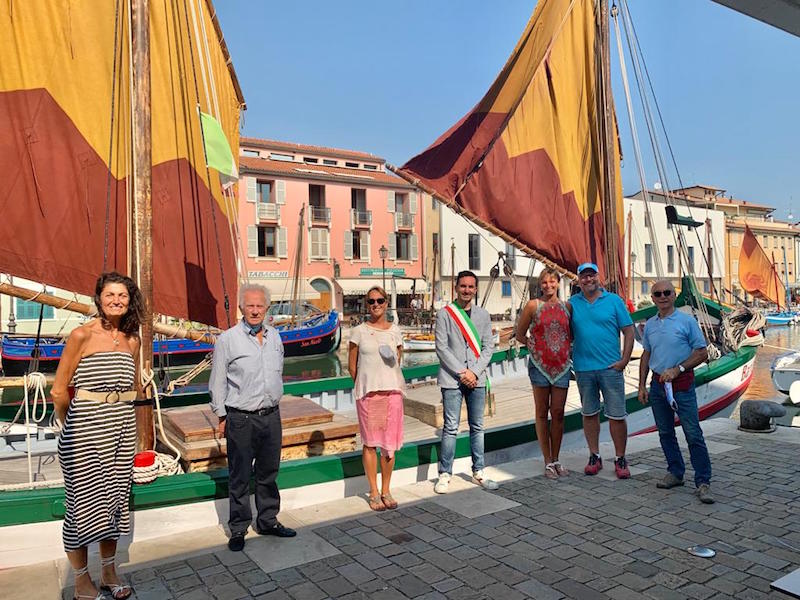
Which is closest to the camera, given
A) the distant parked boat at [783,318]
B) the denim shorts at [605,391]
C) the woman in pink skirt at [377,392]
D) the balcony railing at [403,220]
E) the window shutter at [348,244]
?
the woman in pink skirt at [377,392]

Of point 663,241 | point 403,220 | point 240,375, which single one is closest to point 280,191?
point 403,220

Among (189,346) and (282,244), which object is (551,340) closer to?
(189,346)

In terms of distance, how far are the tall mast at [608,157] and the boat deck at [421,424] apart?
71.7 inches

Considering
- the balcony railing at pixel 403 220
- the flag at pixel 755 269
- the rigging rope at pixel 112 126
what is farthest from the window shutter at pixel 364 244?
the rigging rope at pixel 112 126

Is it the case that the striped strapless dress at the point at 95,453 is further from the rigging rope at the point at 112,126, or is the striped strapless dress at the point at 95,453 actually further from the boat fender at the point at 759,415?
the boat fender at the point at 759,415

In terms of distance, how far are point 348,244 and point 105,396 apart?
34237 millimetres

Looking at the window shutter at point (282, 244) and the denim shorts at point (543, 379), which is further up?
the window shutter at point (282, 244)

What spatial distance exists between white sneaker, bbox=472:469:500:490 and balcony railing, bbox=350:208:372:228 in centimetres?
3275

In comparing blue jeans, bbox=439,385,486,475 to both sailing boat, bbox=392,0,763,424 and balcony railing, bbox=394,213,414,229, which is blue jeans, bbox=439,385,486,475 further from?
balcony railing, bbox=394,213,414,229

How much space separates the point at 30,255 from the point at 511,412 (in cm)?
563

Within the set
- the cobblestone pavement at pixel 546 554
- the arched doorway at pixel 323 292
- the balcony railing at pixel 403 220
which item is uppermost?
the balcony railing at pixel 403 220

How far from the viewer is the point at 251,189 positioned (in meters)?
33.7

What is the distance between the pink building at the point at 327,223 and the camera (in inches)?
1345

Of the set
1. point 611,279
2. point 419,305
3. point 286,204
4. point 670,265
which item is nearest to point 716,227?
point 670,265
